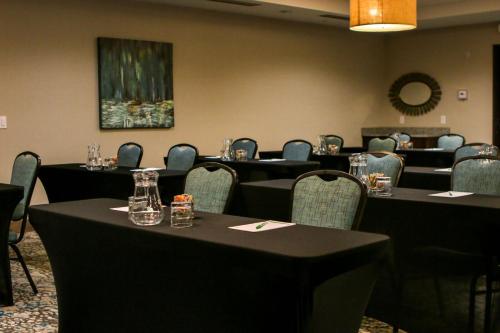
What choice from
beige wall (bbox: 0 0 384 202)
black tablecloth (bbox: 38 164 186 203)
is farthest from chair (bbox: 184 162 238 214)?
beige wall (bbox: 0 0 384 202)

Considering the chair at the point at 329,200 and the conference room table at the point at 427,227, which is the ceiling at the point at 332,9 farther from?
the chair at the point at 329,200

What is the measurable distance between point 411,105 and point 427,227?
8459 millimetres

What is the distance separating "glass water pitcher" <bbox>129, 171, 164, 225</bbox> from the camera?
2.80 m

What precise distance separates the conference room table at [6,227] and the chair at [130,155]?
2970 millimetres

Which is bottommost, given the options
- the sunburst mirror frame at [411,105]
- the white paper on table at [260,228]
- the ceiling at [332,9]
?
the white paper on table at [260,228]

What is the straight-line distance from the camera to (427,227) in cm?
369

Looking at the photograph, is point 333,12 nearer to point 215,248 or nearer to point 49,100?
point 49,100

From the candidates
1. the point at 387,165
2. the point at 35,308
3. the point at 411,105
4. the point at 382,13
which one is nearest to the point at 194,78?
the point at 411,105

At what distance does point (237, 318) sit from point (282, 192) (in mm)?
1953

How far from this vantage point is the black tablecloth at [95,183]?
5.80 m

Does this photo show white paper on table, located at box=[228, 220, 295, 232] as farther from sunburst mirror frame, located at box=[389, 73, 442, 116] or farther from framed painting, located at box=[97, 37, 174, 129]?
sunburst mirror frame, located at box=[389, 73, 442, 116]

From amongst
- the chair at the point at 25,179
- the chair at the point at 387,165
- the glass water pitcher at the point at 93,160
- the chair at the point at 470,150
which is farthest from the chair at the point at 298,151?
the chair at the point at 25,179

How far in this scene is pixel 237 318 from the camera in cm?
245

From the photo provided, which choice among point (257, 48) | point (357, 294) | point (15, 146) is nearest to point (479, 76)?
point (257, 48)
